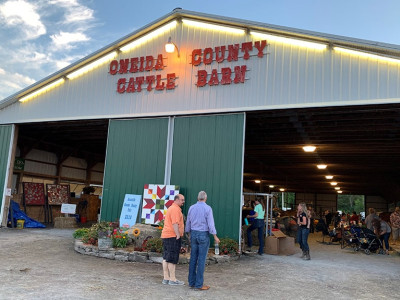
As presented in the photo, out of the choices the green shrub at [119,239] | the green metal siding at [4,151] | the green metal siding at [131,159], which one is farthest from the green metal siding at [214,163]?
the green metal siding at [4,151]

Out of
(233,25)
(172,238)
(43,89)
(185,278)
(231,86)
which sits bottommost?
(185,278)

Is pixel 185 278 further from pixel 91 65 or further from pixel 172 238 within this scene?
pixel 91 65

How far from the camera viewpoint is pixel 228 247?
32.0ft

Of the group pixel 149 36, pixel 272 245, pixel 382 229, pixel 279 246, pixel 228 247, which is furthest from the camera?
pixel 382 229

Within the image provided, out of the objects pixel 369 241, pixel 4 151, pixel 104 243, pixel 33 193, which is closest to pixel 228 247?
pixel 104 243

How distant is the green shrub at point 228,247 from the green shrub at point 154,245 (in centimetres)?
168

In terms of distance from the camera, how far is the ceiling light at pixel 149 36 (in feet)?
40.2

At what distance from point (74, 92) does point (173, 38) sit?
440 cm

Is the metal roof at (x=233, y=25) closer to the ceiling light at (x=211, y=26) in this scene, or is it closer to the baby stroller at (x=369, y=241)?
the ceiling light at (x=211, y=26)

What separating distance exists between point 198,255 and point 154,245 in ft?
9.75

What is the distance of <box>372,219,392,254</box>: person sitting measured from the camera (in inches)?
515

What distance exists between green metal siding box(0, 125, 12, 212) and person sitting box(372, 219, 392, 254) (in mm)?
14601

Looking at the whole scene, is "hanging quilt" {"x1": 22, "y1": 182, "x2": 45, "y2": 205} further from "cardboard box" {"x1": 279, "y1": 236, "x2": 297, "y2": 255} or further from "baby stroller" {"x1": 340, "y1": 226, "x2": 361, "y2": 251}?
"baby stroller" {"x1": 340, "y1": 226, "x2": 361, "y2": 251}

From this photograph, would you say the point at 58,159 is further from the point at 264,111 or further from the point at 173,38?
the point at 264,111
